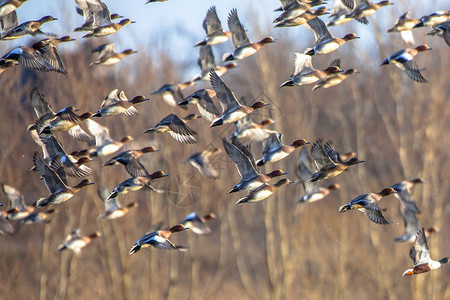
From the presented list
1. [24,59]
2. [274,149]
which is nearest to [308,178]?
[274,149]

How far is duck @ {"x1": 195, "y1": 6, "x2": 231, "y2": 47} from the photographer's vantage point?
10945mm

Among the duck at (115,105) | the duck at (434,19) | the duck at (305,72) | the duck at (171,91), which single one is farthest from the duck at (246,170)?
the duck at (434,19)

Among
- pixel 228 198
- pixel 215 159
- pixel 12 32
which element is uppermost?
pixel 12 32

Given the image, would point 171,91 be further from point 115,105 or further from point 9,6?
point 9,6

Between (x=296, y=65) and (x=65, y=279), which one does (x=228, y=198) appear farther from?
(x=296, y=65)

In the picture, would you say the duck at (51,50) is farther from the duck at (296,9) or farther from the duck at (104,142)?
the duck at (296,9)

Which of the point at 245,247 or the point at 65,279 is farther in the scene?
the point at 245,247

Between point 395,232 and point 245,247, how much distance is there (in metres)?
6.83

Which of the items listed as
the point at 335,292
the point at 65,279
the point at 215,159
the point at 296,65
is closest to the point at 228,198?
the point at 335,292

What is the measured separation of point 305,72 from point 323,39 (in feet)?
3.06

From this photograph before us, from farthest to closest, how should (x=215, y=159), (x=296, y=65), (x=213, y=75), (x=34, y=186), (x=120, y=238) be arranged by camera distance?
(x=120, y=238), (x=34, y=186), (x=215, y=159), (x=296, y=65), (x=213, y=75)

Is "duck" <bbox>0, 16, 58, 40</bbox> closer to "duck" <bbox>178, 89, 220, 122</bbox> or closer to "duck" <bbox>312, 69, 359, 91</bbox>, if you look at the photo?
"duck" <bbox>178, 89, 220, 122</bbox>

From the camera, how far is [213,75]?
958 centimetres

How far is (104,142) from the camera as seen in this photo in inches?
453
